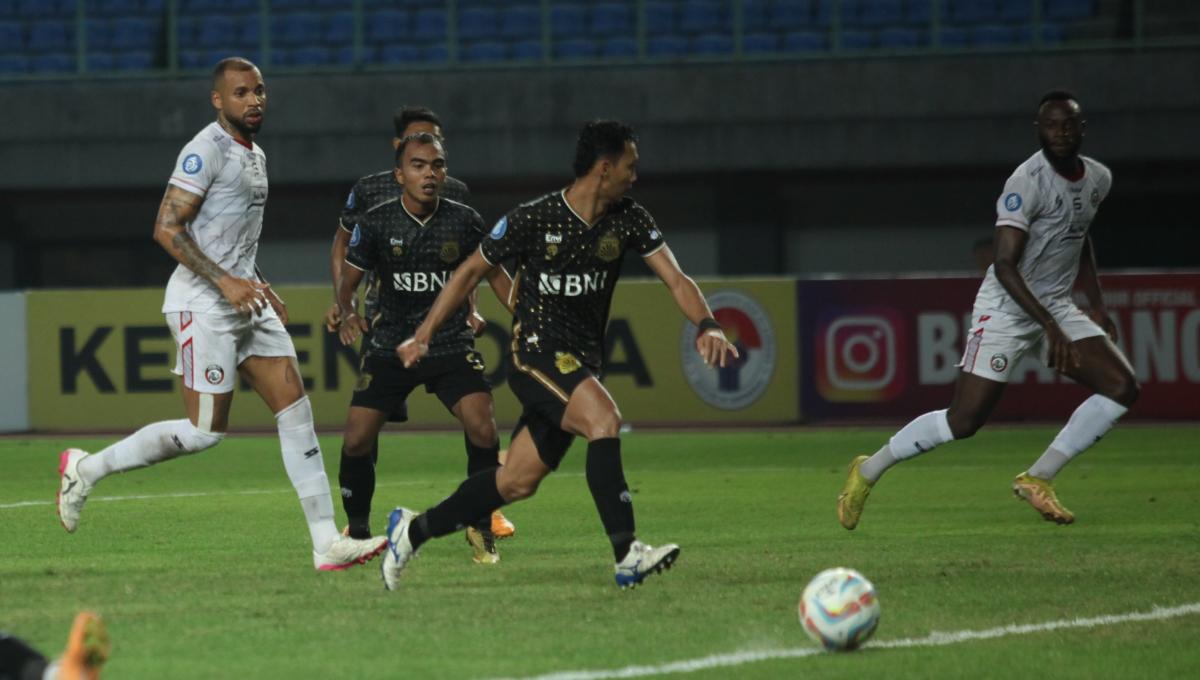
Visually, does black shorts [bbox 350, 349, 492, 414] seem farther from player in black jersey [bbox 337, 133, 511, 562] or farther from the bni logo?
the bni logo

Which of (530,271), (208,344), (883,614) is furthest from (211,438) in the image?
(883,614)

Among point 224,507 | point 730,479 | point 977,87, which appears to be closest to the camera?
point 224,507

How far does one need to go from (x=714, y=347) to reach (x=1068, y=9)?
19826 mm

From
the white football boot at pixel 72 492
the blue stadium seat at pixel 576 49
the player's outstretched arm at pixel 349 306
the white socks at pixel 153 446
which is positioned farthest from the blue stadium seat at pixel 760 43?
the white socks at pixel 153 446

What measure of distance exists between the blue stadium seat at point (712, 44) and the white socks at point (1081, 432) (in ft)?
53.4

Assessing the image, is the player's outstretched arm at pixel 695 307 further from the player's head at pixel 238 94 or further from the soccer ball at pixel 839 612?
the player's head at pixel 238 94

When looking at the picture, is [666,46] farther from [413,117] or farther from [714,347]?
[714,347]

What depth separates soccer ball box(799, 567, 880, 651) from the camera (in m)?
6.04

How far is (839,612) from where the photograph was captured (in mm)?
6047

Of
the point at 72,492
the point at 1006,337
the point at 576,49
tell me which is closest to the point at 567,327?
the point at 72,492

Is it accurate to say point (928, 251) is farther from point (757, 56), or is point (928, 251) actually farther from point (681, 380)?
point (681, 380)

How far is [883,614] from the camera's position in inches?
270

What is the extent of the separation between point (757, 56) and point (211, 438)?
18.0m

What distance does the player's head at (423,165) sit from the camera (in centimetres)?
875
